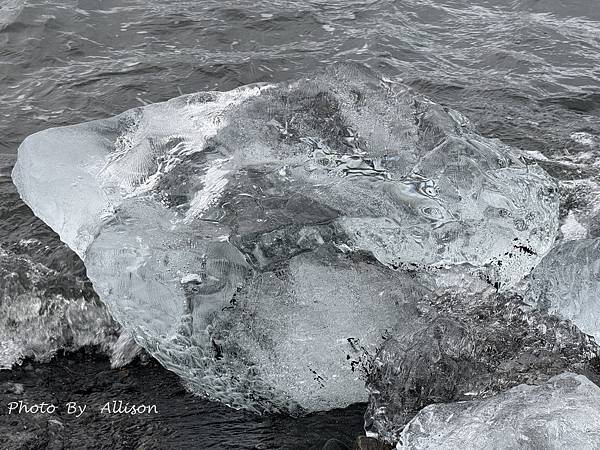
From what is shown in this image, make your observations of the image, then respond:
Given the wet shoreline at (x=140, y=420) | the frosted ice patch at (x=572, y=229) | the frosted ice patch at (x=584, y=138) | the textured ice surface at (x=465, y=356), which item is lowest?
the wet shoreline at (x=140, y=420)

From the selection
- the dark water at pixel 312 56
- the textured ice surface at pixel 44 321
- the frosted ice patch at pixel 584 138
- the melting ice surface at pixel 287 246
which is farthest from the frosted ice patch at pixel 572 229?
the textured ice surface at pixel 44 321

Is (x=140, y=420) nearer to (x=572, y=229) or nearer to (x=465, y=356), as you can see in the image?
(x=465, y=356)

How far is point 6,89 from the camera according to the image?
7742 millimetres

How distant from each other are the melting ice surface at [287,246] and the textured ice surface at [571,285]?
0.36 ft

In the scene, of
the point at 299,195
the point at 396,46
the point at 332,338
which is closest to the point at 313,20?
the point at 396,46

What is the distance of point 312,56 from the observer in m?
8.30

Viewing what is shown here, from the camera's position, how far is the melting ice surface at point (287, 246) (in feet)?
13.7

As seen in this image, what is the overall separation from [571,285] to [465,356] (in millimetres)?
766

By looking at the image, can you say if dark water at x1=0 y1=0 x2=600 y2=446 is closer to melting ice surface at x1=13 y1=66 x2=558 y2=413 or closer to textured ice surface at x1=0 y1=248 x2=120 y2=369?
textured ice surface at x1=0 y1=248 x2=120 y2=369

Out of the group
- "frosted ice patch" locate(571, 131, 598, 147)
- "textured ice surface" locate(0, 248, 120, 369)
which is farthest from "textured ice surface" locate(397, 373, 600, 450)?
"frosted ice patch" locate(571, 131, 598, 147)

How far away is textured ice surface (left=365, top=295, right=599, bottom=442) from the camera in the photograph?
397 cm

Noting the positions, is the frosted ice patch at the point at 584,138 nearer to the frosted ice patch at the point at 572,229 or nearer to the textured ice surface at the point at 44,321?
the frosted ice patch at the point at 572,229

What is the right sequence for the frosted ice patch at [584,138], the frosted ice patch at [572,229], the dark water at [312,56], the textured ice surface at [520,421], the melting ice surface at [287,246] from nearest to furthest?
the textured ice surface at [520,421] → the melting ice surface at [287,246] → the frosted ice patch at [572,229] → the frosted ice patch at [584,138] → the dark water at [312,56]

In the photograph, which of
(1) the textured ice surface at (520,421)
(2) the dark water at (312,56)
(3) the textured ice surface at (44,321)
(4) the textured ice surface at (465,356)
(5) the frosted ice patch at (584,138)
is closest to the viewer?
(1) the textured ice surface at (520,421)
